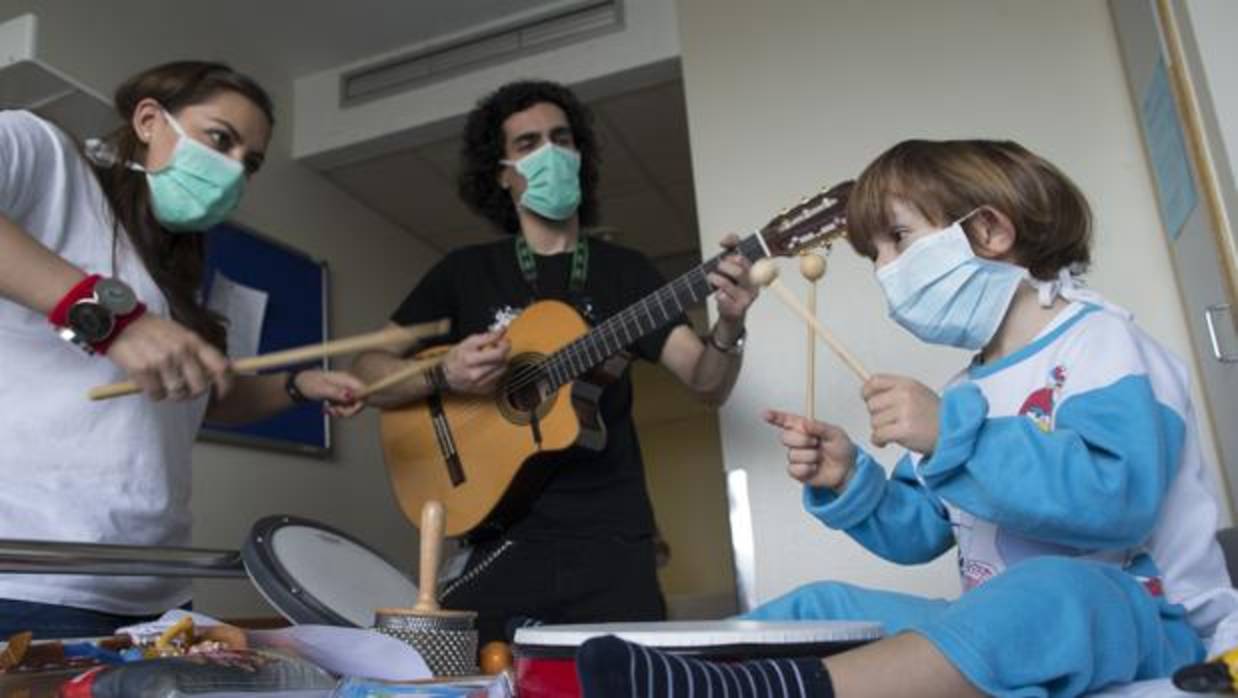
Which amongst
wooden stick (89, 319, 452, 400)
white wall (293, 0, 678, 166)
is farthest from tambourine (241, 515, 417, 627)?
white wall (293, 0, 678, 166)

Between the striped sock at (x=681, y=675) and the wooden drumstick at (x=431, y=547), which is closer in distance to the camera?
the striped sock at (x=681, y=675)

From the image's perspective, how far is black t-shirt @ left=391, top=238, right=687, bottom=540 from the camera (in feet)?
4.57

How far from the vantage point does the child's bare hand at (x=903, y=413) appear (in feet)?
2.53

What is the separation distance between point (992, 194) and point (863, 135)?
971 millimetres

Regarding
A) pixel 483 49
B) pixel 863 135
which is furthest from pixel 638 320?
pixel 483 49

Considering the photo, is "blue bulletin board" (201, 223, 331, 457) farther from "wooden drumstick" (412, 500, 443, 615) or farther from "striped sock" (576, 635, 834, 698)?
"striped sock" (576, 635, 834, 698)

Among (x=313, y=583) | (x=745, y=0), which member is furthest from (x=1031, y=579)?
(x=745, y=0)

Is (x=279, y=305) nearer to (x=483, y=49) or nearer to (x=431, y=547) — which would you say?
(x=483, y=49)

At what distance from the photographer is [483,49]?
250 cm

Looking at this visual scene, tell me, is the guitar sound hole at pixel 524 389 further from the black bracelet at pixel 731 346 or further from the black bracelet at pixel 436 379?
the black bracelet at pixel 731 346

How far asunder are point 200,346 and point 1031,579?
0.80 metres

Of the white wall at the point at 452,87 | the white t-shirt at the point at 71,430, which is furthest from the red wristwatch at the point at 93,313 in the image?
the white wall at the point at 452,87

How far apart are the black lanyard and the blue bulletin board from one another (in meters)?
0.86

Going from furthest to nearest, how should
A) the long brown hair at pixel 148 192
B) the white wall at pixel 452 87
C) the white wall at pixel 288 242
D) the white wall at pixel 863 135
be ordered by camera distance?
1. the white wall at pixel 452 87
2. the white wall at pixel 288 242
3. the white wall at pixel 863 135
4. the long brown hair at pixel 148 192
